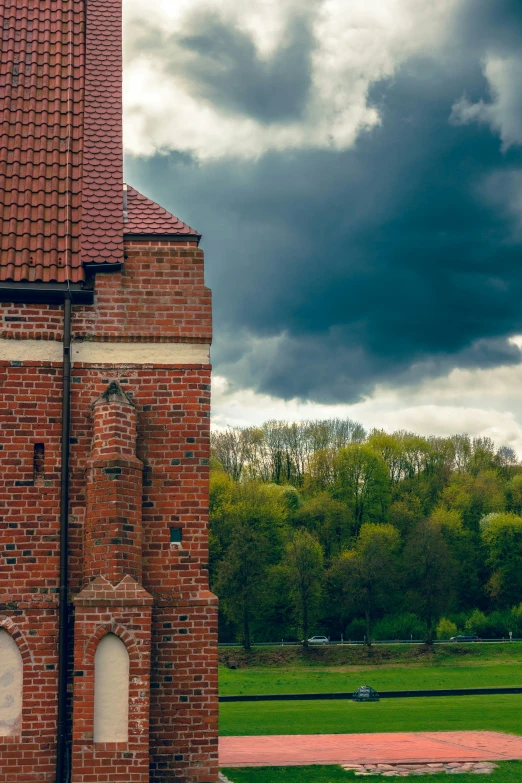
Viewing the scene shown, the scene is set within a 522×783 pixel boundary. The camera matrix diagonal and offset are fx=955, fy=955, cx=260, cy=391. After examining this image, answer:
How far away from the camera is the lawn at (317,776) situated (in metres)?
15.8

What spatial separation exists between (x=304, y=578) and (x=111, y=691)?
49.3 meters

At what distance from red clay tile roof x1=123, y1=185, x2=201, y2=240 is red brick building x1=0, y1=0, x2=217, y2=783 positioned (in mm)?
29

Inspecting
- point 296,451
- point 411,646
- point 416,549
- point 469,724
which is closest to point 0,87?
point 469,724

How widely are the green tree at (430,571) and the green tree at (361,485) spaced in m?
7.94

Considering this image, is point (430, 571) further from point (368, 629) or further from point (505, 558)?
point (505, 558)

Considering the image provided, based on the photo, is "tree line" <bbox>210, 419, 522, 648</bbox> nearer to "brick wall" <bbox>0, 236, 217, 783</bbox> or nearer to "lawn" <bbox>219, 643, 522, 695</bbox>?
"lawn" <bbox>219, 643, 522, 695</bbox>

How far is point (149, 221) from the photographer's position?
12070mm

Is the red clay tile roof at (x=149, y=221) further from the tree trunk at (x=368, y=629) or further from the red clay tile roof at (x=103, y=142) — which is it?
the tree trunk at (x=368, y=629)

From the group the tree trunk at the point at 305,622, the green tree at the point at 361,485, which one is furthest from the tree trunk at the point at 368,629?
the green tree at the point at 361,485

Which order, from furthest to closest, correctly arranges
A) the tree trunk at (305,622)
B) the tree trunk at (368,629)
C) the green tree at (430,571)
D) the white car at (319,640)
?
the green tree at (430,571) < the white car at (319,640) < the tree trunk at (368,629) < the tree trunk at (305,622)

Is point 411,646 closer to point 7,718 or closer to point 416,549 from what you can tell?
point 416,549

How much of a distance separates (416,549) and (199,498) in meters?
52.8

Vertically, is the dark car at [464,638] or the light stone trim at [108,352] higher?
the light stone trim at [108,352]

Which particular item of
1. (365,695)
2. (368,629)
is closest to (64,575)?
(365,695)
